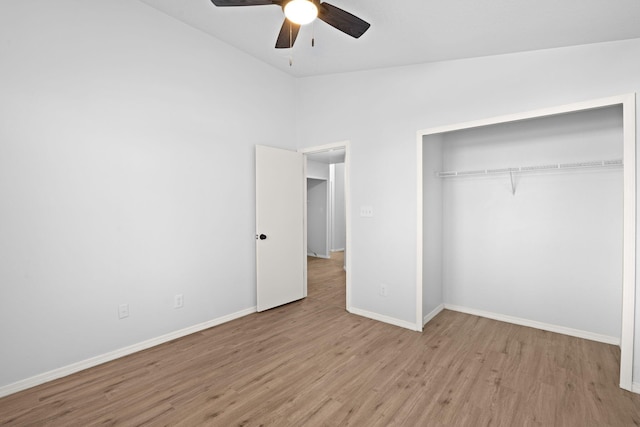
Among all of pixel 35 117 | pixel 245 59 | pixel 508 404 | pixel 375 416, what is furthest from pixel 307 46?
pixel 508 404

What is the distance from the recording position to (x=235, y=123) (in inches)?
140

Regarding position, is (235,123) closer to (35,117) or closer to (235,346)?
(35,117)

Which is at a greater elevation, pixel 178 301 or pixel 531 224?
pixel 531 224

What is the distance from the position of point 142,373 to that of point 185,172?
183 cm

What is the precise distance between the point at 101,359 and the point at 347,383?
6.77ft

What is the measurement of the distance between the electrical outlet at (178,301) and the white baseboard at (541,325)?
3.15 meters

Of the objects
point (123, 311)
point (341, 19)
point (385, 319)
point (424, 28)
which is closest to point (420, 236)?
point (385, 319)

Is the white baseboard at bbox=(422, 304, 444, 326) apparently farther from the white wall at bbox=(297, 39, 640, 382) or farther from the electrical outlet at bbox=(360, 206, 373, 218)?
the electrical outlet at bbox=(360, 206, 373, 218)

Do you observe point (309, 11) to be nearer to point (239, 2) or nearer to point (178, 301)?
point (239, 2)

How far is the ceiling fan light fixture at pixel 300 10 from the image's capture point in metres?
1.80

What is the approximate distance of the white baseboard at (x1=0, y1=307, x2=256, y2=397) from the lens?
7.20 ft

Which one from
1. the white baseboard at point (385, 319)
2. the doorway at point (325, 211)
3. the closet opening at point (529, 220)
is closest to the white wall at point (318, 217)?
the doorway at point (325, 211)

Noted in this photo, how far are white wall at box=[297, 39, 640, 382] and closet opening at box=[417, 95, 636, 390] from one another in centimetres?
14

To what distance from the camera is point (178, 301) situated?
121 inches
